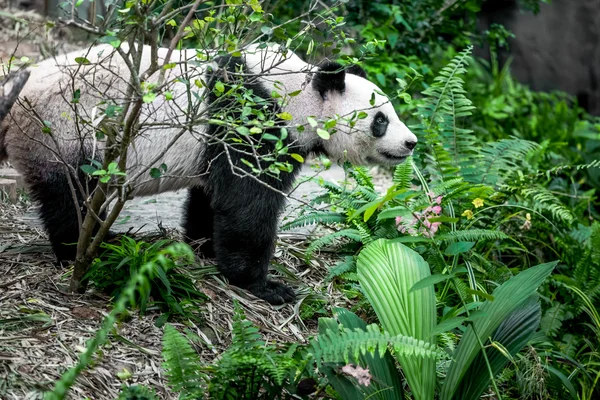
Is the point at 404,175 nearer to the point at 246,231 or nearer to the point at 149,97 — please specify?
the point at 246,231

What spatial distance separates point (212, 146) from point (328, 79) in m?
0.86

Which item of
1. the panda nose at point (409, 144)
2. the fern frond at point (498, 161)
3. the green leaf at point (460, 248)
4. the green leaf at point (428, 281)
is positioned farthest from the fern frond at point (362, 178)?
the green leaf at point (428, 281)

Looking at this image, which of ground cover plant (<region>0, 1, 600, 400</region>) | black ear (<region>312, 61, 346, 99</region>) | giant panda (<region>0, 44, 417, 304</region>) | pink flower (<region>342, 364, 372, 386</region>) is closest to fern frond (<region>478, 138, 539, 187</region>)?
ground cover plant (<region>0, 1, 600, 400</region>)

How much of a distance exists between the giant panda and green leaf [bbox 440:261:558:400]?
1.28m

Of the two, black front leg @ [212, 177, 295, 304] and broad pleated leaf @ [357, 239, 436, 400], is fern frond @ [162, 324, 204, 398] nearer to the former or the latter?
broad pleated leaf @ [357, 239, 436, 400]

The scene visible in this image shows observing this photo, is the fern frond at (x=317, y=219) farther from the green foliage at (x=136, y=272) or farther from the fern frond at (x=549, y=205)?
the fern frond at (x=549, y=205)

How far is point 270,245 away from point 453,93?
2142 millimetres

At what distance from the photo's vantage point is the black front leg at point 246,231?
445 cm

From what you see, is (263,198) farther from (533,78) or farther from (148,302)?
(533,78)

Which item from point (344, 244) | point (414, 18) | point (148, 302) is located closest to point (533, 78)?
point (414, 18)

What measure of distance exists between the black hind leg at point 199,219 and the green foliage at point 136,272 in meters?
0.83

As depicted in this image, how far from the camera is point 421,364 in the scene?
142 inches

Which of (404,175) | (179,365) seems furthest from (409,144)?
(179,365)

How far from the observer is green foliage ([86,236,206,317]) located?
3.97 metres
